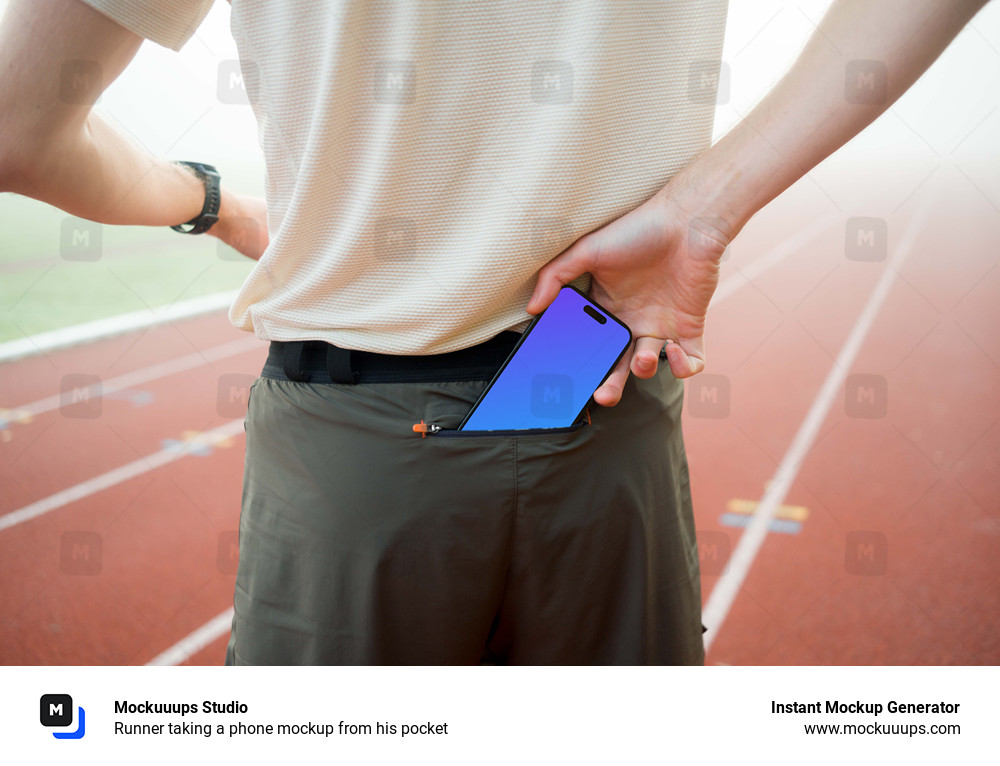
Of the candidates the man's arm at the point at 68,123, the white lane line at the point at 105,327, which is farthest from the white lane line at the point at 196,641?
the white lane line at the point at 105,327

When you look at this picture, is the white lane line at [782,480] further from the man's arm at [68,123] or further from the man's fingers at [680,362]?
the man's arm at [68,123]

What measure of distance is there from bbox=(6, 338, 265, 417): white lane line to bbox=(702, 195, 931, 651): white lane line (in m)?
3.24

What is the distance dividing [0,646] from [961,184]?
14.7 m

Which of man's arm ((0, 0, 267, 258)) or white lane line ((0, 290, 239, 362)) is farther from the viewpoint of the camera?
white lane line ((0, 290, 239, 362))

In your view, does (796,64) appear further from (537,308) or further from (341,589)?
(341,589)

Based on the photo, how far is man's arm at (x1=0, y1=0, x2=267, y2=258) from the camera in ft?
1.85

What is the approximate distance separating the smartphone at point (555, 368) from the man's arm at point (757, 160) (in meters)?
0.02

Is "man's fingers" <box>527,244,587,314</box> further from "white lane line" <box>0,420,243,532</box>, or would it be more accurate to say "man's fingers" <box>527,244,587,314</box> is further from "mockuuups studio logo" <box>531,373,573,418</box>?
"white lane line" <box>0,420,243,532</box>

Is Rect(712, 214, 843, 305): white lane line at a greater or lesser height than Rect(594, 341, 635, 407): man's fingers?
greater

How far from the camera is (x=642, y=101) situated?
61cm

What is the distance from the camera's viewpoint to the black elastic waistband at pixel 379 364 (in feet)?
2.10
